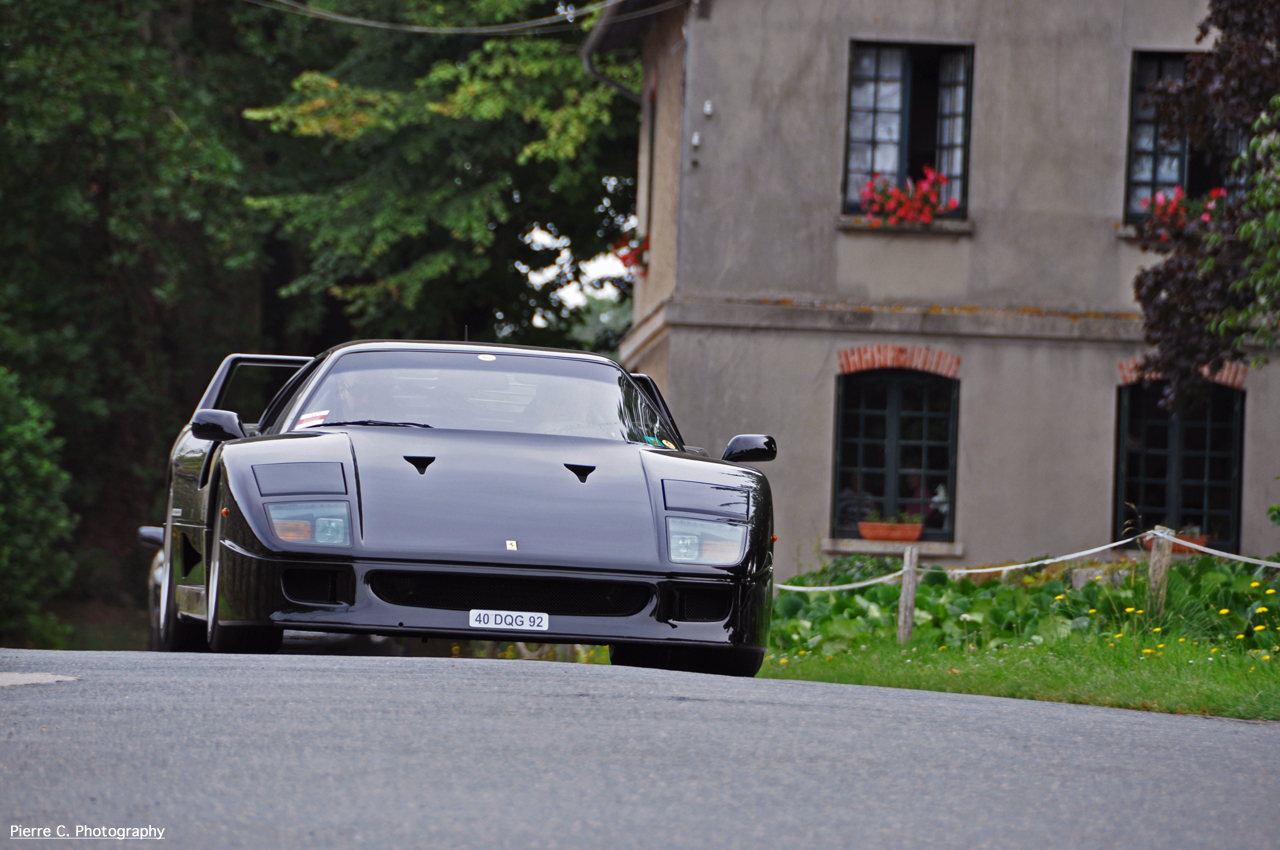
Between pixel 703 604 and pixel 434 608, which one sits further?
pixel 703 604

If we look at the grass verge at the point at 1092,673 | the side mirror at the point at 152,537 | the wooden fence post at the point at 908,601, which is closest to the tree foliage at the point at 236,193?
the wooden fence post at the point at 908,601

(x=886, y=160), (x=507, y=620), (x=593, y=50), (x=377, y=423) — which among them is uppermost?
(x=593, y=50)

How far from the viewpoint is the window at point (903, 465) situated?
19031 mm

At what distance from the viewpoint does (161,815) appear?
4.13 meters

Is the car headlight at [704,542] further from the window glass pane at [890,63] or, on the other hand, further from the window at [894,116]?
the window glass pane at [890,63]

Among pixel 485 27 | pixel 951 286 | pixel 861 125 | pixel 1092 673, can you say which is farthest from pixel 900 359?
pixel 485 27

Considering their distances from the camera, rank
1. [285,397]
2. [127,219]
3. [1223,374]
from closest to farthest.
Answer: [285,397] < [1223,374] < [127,219]

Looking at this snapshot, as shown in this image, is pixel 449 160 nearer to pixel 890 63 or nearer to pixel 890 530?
pixel 890 63

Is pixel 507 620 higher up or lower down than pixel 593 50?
lower down

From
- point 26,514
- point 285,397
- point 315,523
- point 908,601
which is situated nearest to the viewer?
point 315,523

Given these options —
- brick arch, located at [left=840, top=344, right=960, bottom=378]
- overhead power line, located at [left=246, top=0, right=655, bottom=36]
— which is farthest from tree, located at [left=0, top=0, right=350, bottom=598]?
brick arch, located at [left=840, top=344, right=960, bottom=378]

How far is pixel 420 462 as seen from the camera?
Answer: 725 centimetres

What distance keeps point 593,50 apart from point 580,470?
16555mm

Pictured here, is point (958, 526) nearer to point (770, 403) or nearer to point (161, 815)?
point (770, 403)
